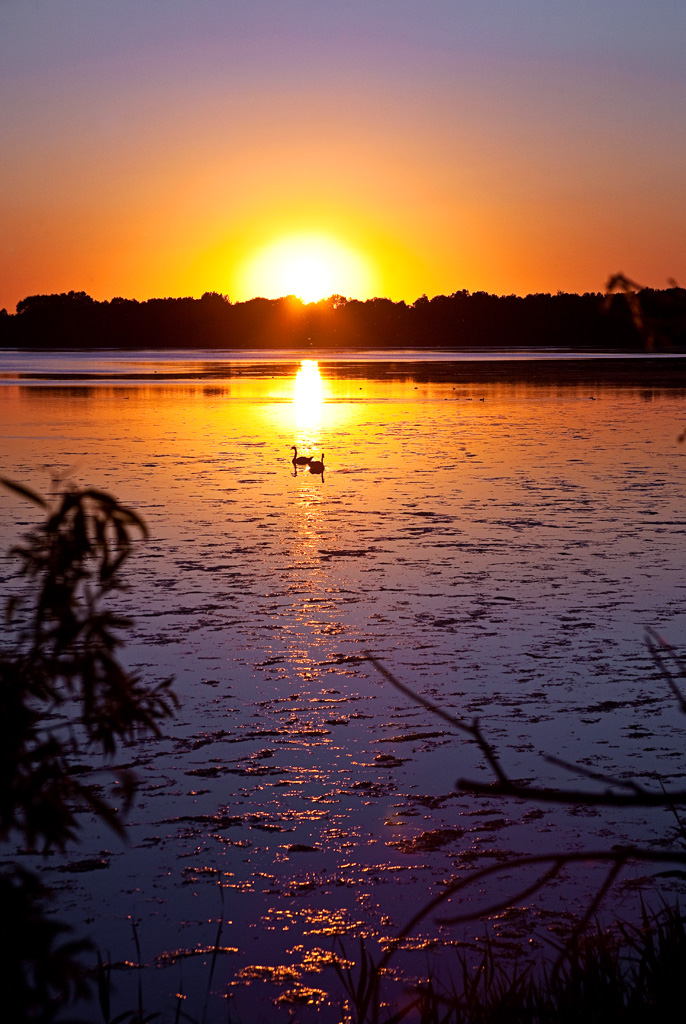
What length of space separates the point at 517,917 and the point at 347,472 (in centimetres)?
1433

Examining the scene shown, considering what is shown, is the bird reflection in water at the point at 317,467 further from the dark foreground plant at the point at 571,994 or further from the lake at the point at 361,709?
the dark foreground plant at the point at 571,994

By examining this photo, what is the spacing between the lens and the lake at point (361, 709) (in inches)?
188

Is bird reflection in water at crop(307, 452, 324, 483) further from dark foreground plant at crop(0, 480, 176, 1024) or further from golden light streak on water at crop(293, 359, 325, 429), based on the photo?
dark foreground plant at crop(0, 480, 176, 1024)

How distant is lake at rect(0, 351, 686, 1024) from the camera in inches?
188

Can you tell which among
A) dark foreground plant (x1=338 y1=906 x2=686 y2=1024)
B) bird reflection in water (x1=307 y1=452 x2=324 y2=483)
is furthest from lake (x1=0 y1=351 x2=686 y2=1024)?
dark foreground plant (x1=338 y1=906 x2=686 y2=1024)

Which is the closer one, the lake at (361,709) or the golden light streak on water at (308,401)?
the lake at (361,709)

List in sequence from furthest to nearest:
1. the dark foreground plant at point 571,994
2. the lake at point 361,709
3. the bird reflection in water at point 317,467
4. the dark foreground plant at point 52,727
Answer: the bird reflection in water at point 317,467, the lake at point 361,709, the dark foreground plant at point 571,994, the dark foreground plant at point 52,727

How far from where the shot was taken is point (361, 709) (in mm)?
7223

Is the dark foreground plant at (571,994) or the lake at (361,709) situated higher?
the dark foreground plant at (571,994)

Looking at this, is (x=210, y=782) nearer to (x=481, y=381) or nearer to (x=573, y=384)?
(x=573, y=384)

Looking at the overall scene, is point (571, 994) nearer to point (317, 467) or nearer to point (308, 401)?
point (317, 467)

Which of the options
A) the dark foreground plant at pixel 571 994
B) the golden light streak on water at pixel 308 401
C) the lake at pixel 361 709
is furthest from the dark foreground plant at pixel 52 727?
the golden light streak on water at pixel 308 401

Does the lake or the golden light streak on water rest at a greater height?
the golden light streak on water

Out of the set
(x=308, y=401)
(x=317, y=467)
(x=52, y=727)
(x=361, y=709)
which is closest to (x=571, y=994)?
(x=52, y=727)
